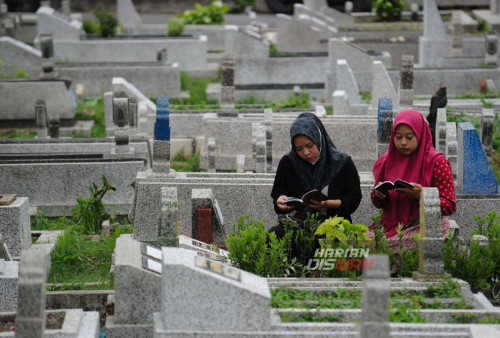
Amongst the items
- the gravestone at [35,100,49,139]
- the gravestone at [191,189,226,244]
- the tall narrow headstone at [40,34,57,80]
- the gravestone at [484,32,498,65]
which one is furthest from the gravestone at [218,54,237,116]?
the gravestone at [484,32,498,65]

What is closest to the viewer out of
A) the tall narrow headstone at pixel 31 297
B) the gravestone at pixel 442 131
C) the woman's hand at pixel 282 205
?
the tall narrow headstone at pixel 31 297

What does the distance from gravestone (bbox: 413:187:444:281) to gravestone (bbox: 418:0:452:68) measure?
62.3ft

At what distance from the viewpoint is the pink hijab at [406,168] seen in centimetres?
936

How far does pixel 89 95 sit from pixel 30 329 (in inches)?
702

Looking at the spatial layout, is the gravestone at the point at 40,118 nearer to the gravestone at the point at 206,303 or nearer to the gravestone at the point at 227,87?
the gravestone at the point at 227,87

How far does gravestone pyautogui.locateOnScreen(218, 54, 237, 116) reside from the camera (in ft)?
55.8

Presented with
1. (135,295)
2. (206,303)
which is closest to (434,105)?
(135,295)

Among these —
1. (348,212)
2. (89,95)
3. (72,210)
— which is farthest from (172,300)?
(89,95)

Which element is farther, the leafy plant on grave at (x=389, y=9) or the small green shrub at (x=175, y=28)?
the leafy plant on grave at (x=389, y=9)

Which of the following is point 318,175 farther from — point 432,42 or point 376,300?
point 432,42

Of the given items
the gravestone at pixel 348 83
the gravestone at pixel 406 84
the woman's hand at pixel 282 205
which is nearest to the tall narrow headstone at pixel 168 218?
the woman's hand at pixel 282 205

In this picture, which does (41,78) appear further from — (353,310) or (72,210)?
(353,310)

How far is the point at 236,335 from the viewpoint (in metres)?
7.66

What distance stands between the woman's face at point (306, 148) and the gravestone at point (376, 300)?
2.54 metres
